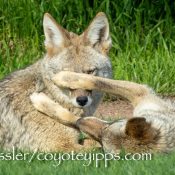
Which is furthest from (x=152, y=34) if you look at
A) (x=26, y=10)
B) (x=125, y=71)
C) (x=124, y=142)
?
(x=124, y=142)

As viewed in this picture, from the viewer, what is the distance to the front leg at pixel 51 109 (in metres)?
7.43

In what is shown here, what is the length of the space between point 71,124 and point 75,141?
277mm

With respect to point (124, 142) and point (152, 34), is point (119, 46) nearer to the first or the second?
point (152, 34)

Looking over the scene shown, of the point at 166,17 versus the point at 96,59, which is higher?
the point at 96,59

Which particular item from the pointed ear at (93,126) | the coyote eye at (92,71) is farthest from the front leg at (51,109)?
the coyote eye at (92,71)

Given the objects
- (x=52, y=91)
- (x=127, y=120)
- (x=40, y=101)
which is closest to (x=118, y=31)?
(x=52, y=91)

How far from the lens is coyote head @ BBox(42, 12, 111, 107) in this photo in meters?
7.78

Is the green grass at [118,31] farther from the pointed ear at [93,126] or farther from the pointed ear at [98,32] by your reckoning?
the pointed ear at [93,126]

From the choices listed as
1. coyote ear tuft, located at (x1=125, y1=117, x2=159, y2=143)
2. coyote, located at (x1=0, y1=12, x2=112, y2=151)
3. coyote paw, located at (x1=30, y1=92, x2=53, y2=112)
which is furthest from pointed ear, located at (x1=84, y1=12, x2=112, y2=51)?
coyote ear tuft, located at (x1=125, y1=117, x2=159, y2=143)

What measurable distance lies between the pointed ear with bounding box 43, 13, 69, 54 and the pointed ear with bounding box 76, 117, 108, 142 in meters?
1.13

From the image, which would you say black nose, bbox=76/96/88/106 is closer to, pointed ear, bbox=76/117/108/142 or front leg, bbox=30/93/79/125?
front leg, bbox=30/93/79/125

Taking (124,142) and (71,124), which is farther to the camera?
(71,124)

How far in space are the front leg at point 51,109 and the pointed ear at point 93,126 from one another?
0.37m

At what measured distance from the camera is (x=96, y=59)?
7.91m
